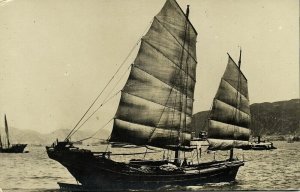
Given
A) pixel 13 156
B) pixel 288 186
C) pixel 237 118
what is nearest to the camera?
pixel 13 156

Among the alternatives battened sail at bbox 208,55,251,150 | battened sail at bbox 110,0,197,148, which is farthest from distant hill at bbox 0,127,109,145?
battened sail at bbox 208,55,251,150

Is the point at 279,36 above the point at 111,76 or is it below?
above

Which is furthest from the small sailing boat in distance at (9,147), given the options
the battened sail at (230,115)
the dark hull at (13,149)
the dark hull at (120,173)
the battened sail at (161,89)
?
the battened sail at (230,115)

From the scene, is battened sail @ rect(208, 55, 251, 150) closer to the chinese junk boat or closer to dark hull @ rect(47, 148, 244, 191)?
the chinese junk boat

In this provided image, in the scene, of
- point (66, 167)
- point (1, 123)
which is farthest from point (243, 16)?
point (1, 123)

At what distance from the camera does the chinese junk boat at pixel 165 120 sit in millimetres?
3461

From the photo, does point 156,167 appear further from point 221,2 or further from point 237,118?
point 221,2

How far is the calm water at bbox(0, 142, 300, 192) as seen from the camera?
11.0 feet

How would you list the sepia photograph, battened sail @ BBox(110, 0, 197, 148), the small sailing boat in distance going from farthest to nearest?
1. battened sail @ BBox(110, 0, 197, 148)
2. the sepia photograph
3. the small sailing boat in distance

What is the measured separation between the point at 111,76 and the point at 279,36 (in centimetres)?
127

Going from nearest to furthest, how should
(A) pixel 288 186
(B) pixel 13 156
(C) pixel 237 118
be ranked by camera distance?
(B) pixel 13 156 < (A) pixel 288 186 < (C) pixel 237 118

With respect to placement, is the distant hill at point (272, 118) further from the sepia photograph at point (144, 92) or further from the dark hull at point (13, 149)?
the dark hull at point (13, 149)

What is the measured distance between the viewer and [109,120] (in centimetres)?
351

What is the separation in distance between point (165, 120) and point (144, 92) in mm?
273
